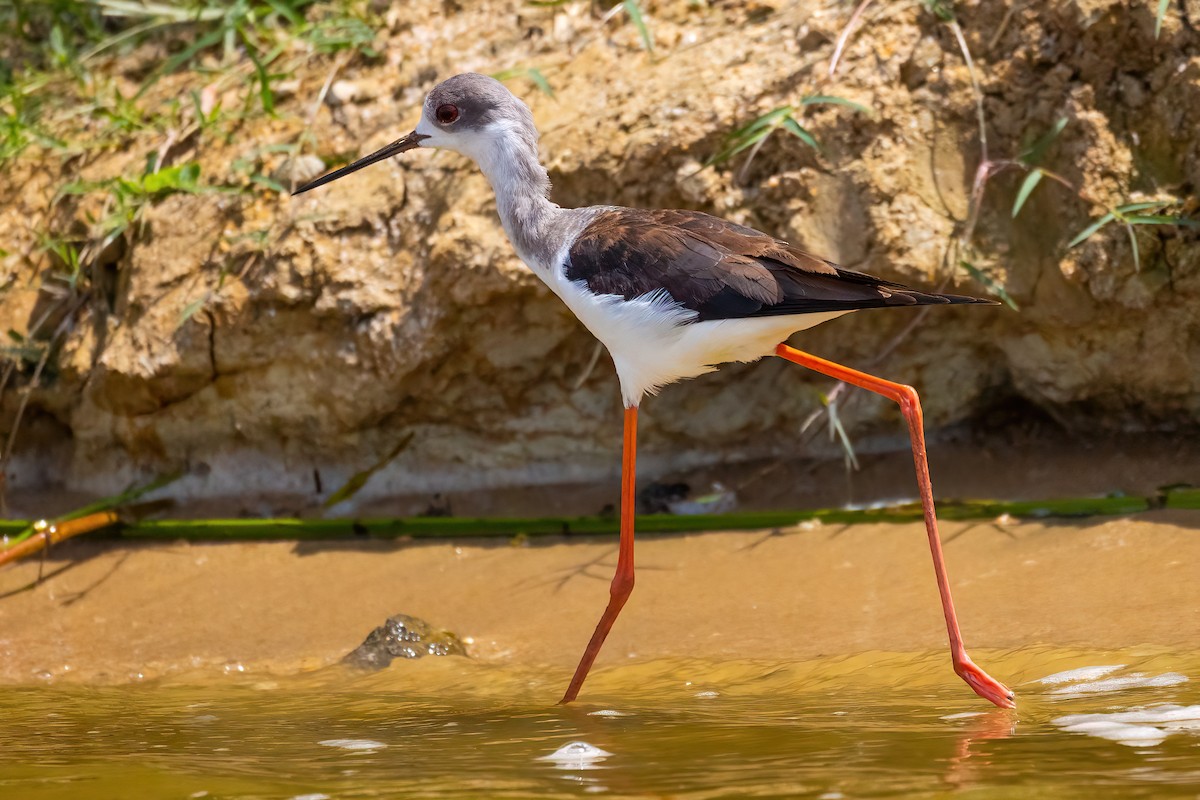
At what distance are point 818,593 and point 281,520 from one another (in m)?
A: 1.75

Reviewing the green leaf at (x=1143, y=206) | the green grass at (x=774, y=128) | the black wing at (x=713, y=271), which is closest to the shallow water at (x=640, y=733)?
the black wing at (x=713, y=271)

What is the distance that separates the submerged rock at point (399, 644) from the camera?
347 centimetres

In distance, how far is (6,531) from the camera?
4375mm

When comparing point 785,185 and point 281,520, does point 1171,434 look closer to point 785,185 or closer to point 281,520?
point 785,185

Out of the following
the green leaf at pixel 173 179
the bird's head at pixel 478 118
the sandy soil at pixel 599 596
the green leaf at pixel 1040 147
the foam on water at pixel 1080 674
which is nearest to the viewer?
the foam on water at pixel 1080 674

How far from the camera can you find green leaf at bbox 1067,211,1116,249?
3.72 metres

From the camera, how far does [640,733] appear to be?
2697 millimetres

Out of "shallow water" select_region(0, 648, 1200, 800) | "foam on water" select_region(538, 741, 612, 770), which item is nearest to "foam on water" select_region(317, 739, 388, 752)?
"shallow water" select_region(0, 648, 1200, 800)

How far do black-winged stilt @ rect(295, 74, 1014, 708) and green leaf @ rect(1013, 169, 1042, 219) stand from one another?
0.79 metres

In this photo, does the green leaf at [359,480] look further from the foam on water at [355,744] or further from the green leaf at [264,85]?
the foam on water at [355,744]

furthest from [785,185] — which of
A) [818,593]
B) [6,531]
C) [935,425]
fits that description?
[6,531]

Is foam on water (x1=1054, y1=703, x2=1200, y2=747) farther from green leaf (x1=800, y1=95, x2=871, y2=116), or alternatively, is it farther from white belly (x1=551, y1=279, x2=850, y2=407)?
green leaf (x1=800, y1=95, x2=871, y2=116)

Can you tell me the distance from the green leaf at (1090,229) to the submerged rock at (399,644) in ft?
6.83

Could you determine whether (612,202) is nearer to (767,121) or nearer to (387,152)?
(767,121)
